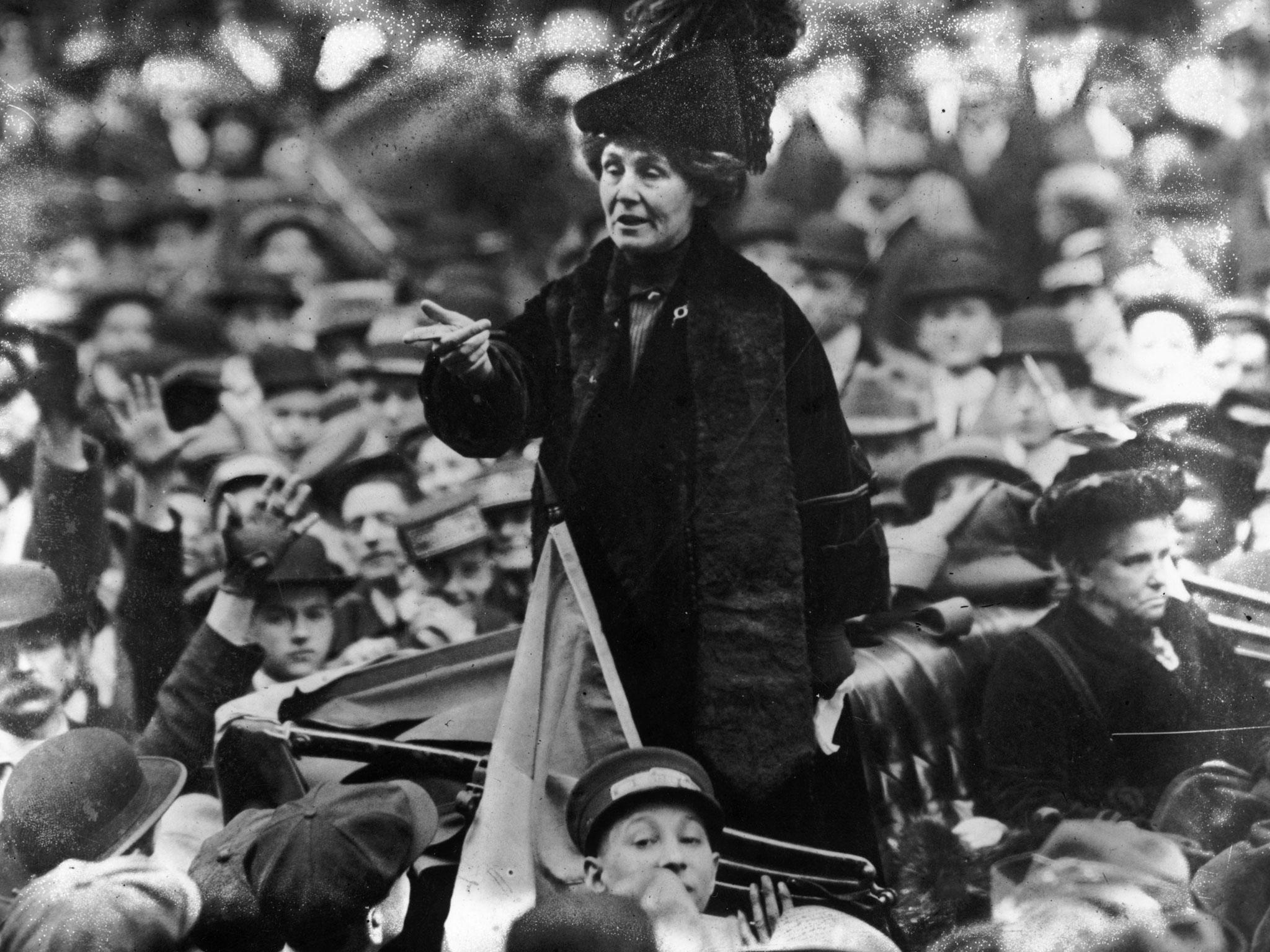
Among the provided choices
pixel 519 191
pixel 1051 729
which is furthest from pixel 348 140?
pixel 1051 729

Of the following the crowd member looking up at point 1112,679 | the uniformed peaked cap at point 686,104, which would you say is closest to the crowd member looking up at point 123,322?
the uniformed peaked cap at point 686,104

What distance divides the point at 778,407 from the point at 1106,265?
1.30m

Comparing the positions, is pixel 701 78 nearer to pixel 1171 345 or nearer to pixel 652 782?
pixel 1171 345

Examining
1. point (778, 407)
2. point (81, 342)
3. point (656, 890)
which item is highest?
point (81, 342)

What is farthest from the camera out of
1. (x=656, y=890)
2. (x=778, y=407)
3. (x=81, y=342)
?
(x=81, y=342)

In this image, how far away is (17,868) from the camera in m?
5.11

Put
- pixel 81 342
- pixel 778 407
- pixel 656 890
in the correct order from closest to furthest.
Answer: pixel 656 890
pixel 778 407
pixel 81 342

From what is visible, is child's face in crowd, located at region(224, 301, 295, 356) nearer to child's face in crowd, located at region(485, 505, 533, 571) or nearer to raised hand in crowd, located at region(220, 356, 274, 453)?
raised hand in crowd, located at region(220, 356, 274, 453)

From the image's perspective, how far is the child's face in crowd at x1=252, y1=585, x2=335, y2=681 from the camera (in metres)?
5.18

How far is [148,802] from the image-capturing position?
5.09 metres

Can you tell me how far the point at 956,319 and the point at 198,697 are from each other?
2.93 metres

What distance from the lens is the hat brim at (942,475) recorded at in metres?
5.18

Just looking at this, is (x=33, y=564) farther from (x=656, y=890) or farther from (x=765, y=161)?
(x=765, y=161)

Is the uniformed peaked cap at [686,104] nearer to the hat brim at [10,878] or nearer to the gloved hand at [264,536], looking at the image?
the gloved hand at [264,536]
